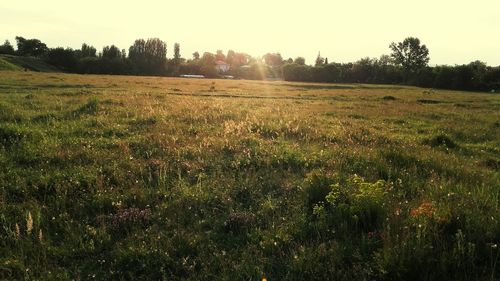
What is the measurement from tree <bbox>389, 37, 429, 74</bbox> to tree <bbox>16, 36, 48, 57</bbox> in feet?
395

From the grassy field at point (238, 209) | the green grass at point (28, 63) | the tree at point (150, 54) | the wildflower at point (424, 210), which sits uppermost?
the tree at point (150, 54)

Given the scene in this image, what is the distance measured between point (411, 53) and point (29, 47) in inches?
5145

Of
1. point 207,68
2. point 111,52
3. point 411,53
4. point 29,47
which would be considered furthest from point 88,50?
point 411,53

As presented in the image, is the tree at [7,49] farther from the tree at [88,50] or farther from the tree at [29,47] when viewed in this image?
the tree at [88,50]

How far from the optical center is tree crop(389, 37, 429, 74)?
138 m

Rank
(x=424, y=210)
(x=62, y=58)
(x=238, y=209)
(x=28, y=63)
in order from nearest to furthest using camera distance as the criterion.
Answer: (x=424, y=210) < (x=238, y=209) < (x=28, y=63) < (x=62, y=58)

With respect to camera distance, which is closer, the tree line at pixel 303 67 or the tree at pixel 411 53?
the tree line at pixel 303 67

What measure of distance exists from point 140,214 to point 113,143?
17.9 feet

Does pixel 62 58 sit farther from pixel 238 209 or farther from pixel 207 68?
pixel 238 209

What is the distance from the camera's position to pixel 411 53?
14050 cm

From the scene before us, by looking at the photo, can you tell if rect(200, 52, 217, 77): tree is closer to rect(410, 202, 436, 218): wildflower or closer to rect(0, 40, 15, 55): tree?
rect(0, 40, 15, 55): tree

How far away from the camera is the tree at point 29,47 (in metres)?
132

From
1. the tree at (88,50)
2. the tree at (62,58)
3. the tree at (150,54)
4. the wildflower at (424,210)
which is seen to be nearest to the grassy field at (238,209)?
the wildflower at (424,210)

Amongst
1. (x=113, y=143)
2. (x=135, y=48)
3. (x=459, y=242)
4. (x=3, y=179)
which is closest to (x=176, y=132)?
(x=113, y=143)
